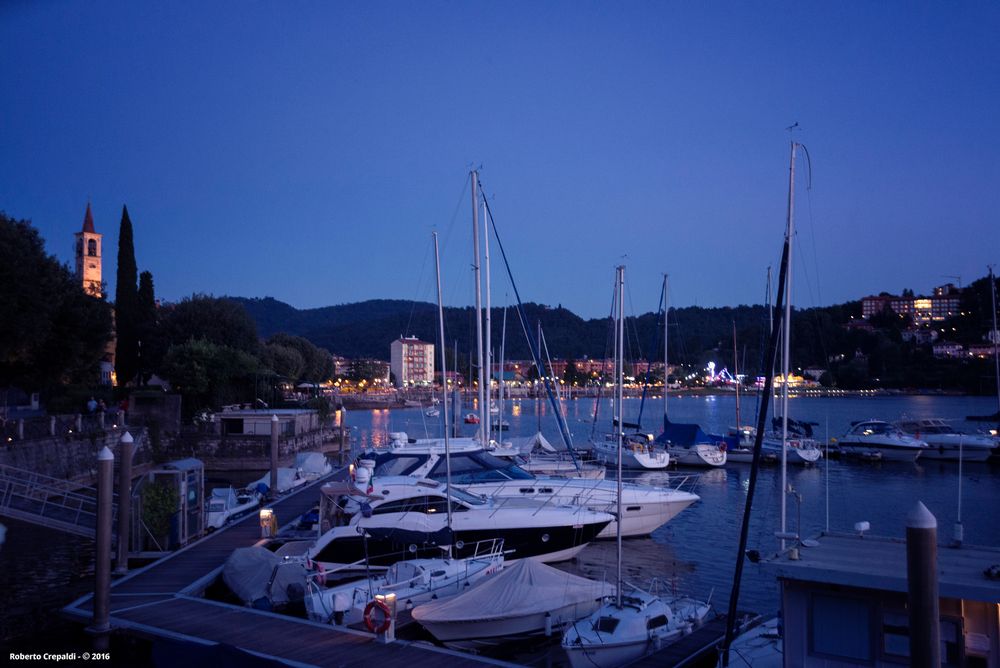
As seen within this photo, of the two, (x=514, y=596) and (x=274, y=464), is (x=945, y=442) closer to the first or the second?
(x=274, y=464)

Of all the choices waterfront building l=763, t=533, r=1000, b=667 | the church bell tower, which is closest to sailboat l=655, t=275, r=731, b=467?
waterfront building l=763, t=533, r=1000, b=667

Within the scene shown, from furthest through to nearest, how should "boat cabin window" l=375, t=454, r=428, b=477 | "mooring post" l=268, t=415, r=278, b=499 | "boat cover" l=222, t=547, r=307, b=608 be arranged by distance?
"mooring post" l=268, t=415, r=278, b=499 → "boat cabin window" l=375, t=454, r=428, b=477 → "boat cover" l=222, t=547, r=307, b=608

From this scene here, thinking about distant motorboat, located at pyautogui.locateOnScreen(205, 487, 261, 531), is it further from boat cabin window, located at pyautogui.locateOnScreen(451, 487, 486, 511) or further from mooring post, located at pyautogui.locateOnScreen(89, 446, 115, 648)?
mooring post, located at pyautogui.locateOnScreen(89, 446, 115, 648)

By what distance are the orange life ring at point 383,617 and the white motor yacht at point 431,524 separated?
360 centimetres

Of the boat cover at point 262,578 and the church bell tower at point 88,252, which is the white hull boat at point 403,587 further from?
the church bell tower at point 88,252

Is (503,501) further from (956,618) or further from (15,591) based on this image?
(956,618)

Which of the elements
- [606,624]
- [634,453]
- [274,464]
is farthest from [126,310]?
[606,624]

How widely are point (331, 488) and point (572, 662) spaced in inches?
307

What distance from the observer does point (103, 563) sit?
506 inches

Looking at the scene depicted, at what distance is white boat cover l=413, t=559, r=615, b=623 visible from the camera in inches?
530

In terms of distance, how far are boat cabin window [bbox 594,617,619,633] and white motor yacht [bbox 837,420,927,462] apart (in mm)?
37857

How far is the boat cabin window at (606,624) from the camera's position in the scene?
494 inches

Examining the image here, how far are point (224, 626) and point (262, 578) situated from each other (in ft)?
8.97

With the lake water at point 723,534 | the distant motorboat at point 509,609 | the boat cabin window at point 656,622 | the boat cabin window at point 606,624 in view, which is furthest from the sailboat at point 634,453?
the boat cabin window at point 606,624
